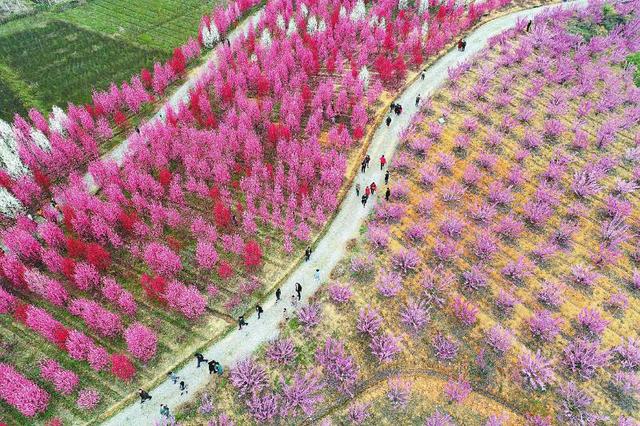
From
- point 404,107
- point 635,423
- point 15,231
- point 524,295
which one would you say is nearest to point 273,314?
point 524,295

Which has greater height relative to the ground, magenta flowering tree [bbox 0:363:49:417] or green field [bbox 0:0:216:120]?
green field [bbox 0:0:216:120]

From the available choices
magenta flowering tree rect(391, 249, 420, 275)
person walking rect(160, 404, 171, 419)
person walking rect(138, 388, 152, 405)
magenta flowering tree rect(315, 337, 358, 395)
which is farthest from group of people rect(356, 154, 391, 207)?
person walking rect(138, 388, 152, 405)

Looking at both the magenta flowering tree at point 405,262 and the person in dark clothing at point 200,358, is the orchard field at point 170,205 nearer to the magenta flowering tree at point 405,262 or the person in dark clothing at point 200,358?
the person in dark clothing at point 200,358

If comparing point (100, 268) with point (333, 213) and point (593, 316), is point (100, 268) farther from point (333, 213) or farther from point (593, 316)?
point (593, 316)

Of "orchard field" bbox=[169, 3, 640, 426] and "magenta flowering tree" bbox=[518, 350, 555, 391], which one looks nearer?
"orchard field" bbox=[169, 3, 640, 426]

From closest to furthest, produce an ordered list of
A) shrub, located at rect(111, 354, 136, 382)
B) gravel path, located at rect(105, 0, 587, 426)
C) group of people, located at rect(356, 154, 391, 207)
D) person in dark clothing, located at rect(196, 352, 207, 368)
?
1. shrub, located at rect(111, 354, 136, 382)
2. gravel path, located at rect(105, 0, 587, 426)
3. person in dark clothing, located at rect(196, 352, 207, 368)
4. group of people, located at rect(356, 154, 391, 207)

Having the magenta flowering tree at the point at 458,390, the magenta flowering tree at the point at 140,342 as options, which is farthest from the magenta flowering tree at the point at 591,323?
the magenta flowering tree at the point at 140,342

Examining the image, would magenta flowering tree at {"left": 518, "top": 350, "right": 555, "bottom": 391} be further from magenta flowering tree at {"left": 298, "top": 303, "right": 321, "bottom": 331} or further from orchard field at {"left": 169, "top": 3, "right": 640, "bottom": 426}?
magenta flowering tree at {"left": 298, "top": 303, "right": 321, "bottom": 331}
